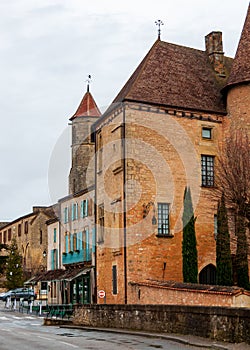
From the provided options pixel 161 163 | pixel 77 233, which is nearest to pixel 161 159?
pixel 161 163

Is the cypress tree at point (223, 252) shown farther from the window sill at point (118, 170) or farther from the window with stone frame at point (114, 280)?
the window with stone frame at point (114, 280)

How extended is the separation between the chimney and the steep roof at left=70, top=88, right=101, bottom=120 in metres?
25.4

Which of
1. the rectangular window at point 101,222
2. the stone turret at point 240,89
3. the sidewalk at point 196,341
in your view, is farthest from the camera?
the rectangular window at point 101,222

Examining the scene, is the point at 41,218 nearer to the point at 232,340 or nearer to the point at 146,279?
the point at 146,279

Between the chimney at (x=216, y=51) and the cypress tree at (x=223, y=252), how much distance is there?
10.4m

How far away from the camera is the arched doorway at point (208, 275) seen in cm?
3225

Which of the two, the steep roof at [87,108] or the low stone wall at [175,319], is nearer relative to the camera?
the low stone wall at [175,319]

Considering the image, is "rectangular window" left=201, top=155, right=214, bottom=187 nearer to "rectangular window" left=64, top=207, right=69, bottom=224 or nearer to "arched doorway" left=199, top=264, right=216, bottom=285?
"arched doorway" left=199, top=264, right=216, bottom=285

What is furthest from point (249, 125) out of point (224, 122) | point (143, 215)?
point (143, 215)

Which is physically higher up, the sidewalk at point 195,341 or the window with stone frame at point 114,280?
the window with stone frame at point 114,280

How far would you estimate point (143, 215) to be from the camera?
3144 cm

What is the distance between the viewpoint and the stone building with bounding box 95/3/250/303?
31344mm

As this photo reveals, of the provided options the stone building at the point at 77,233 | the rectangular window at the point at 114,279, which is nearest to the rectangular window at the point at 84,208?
the stone building at the point at 77,233

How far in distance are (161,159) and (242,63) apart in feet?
22.8
